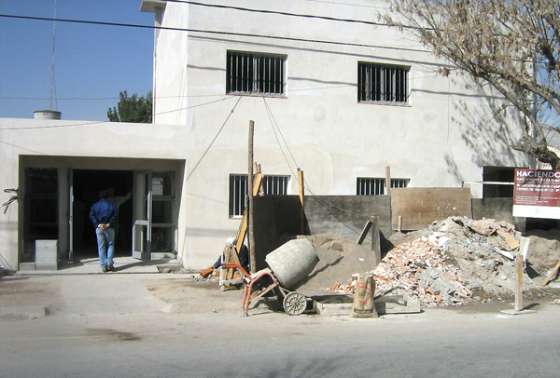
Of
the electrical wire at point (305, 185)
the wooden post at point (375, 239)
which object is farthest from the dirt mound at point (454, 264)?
the electrical wire at point (305, 185)

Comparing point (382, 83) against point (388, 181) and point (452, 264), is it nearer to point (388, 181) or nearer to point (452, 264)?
point (388, 181)

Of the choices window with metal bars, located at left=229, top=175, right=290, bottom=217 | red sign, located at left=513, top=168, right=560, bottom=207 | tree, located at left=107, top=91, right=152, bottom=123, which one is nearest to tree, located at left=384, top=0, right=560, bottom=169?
red sign, located at left=513, top=168, right=560, bottom=207

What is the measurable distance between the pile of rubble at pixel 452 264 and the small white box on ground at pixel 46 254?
20.8 feet

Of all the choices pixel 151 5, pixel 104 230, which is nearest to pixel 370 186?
pixel 104 230

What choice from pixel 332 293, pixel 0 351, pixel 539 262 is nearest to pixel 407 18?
pixel 539 262

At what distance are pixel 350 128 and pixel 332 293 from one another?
5.88 metres

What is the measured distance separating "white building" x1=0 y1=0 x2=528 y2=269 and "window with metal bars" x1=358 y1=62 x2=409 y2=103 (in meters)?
0.03

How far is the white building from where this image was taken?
1434 cm

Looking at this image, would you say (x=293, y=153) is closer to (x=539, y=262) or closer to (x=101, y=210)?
(x=101, y=210)

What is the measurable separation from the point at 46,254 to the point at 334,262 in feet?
21.1

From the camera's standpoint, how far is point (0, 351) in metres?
7.46

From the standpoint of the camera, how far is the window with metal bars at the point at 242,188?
15047 mm

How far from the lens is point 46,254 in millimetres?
13805

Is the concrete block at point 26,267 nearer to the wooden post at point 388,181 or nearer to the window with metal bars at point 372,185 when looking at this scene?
the window with metal bars at point 372,185
